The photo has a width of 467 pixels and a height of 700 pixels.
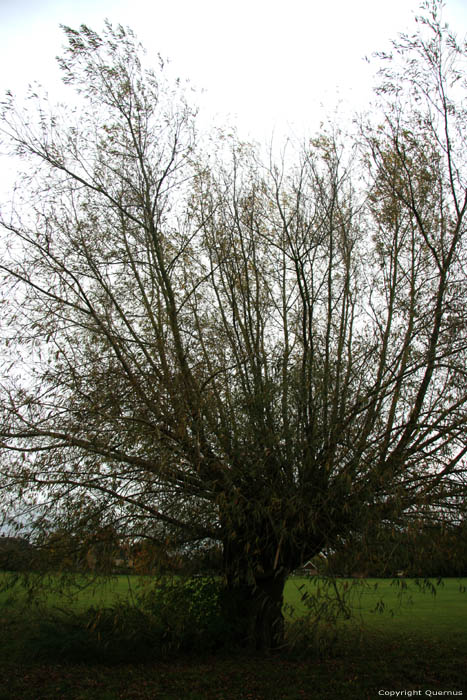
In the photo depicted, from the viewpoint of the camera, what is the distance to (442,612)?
594 inches

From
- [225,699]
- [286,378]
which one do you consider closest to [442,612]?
[225,699]

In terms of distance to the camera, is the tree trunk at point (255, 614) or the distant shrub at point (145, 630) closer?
the distant shrub at point (145, 630)

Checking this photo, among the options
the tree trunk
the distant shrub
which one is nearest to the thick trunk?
the tree trunk

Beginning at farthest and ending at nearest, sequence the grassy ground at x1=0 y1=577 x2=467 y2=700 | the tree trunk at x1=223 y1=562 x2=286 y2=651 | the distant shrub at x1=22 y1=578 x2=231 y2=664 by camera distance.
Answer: the tree trunk at x1=223 y1=562 x2=286 y2=651 < the distant shrub at x1=22 y1=578 x2=231 y2=664 < the grassy ground at x1=0 y1=577 x2=467 y2=700

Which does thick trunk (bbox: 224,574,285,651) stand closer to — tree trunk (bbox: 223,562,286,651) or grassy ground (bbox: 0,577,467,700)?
tree trunk (bbox: 223,562,286,651)

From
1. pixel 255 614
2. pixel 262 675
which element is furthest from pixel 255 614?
pixel 262 675

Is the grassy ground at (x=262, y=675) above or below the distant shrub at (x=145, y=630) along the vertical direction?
below

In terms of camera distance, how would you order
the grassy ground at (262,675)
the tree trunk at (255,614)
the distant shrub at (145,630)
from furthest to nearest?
the tree trunk at (255,614)
the distant shrub at (145,630)
the grassy ground at (262,675)

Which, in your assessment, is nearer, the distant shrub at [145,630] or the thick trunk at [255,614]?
the distant shrub at [145,630]

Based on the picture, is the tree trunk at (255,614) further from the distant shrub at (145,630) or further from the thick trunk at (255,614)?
the distant shrub at (145,630)

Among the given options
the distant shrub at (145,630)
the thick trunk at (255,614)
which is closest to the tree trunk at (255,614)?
the thick trunk at (255,614)

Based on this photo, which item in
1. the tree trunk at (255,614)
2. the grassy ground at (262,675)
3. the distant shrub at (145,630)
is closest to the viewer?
the grassy ground at (262,675)

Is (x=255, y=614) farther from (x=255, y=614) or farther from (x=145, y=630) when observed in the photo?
(x=145, y=630)

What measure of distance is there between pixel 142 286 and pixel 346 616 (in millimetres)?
4048
